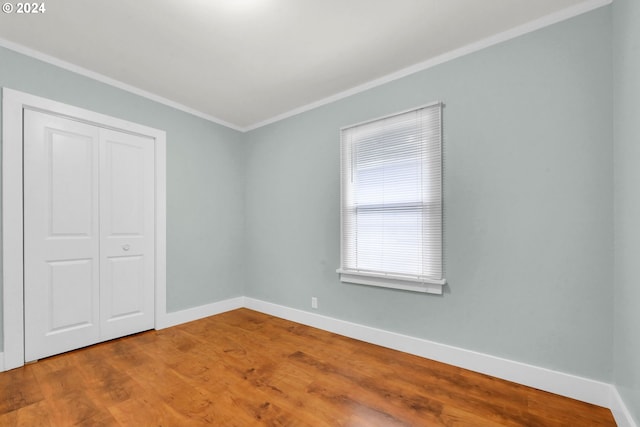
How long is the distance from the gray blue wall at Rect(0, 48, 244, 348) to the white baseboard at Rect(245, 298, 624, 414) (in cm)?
148

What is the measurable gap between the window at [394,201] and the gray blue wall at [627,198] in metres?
1.05

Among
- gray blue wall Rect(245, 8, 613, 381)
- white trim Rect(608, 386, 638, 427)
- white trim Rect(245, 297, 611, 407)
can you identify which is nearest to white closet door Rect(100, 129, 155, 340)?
white trim Rect(245, 297, 611, 407)

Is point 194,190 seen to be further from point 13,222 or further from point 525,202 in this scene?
point 525,202

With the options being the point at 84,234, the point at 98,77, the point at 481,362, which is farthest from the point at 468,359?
the point at 98,77

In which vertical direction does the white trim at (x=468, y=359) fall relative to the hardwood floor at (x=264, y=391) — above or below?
above

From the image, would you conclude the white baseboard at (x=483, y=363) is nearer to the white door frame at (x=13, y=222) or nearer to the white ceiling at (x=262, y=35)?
the white ceiling at (x=262, y=35)

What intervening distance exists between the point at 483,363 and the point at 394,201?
1.50 meters

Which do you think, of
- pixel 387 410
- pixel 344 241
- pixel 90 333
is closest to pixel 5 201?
pixel 90 333

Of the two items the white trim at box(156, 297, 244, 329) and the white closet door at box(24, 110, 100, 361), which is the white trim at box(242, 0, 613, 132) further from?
the white trim at box(156, 297, 244, 329)

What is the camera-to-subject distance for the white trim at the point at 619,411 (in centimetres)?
152

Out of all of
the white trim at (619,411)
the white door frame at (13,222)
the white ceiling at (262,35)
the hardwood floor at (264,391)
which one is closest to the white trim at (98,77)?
the white ceiling at (262,35)

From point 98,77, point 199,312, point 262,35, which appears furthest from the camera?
point 199,312

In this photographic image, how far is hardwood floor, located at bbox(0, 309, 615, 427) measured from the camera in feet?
5.56

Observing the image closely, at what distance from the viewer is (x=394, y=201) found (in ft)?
8.83
